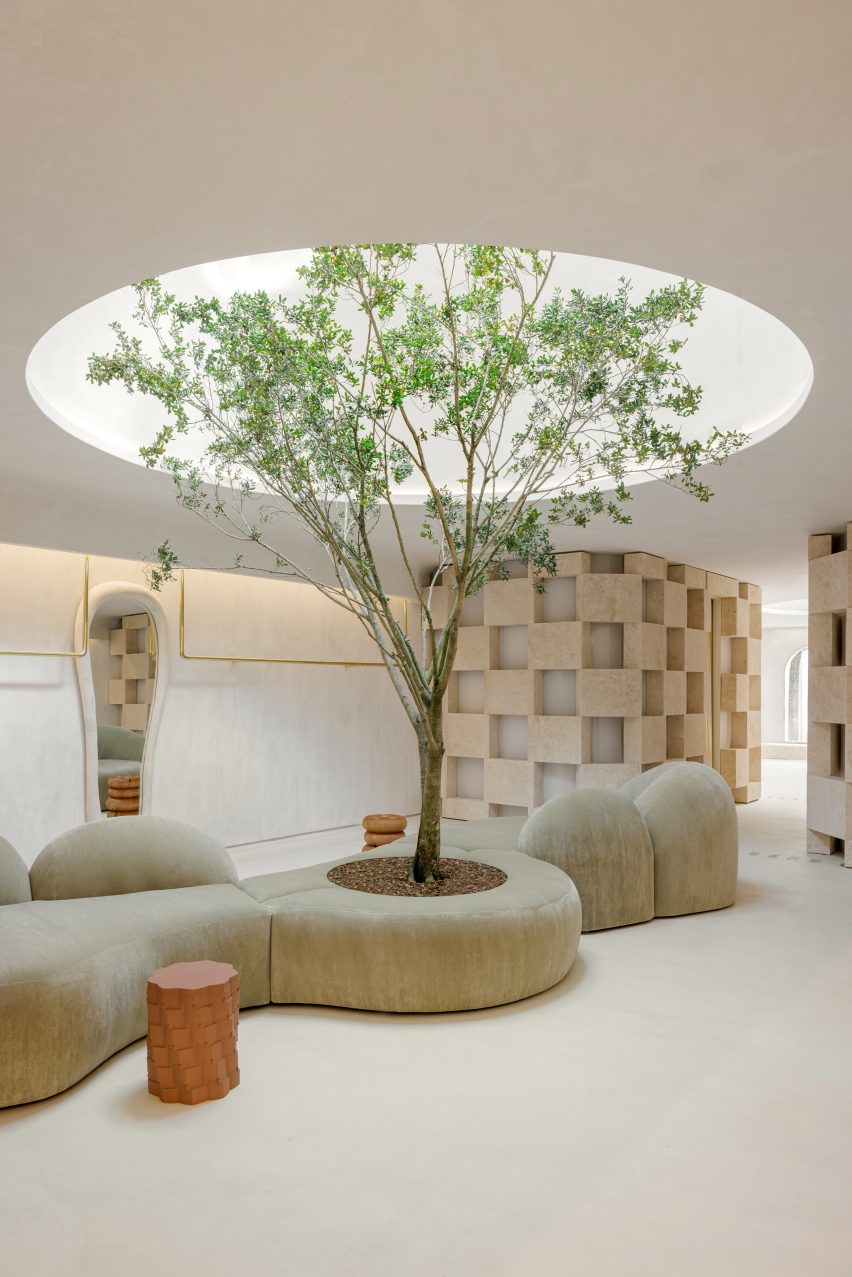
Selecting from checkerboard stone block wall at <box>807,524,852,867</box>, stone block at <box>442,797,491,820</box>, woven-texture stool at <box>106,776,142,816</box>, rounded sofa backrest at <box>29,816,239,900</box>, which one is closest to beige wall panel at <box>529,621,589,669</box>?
stone block at <box>442,797,491,820</box>

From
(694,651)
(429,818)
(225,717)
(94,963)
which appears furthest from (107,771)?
(694,651)

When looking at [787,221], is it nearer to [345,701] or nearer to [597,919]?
[597,919]

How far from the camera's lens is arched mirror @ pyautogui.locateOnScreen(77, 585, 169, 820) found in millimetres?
6355

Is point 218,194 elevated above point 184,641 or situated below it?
above

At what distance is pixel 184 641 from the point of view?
23.6 ft

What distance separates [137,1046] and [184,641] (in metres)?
4.26

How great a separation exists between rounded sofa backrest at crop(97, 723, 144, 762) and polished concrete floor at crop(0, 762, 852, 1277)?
3327 mm

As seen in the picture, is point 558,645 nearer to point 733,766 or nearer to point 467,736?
point 467,736

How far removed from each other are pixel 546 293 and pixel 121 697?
420cm

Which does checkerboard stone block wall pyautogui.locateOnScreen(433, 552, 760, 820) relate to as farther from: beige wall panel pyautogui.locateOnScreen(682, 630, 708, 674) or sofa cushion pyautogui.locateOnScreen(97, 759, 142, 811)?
sofa cushion pyautogui.locateOnScreen(97, 759, 142, 811)

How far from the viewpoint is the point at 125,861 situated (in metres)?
3.97

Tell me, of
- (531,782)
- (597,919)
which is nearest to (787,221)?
(597,919)

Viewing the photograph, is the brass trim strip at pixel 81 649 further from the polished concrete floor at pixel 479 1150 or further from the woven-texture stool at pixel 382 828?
the polished concrete floor at pixel 479 1150

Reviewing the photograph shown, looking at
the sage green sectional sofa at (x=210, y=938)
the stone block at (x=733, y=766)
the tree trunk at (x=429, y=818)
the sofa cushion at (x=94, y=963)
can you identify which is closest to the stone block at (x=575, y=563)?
the stone block at (x=733, y=766)
